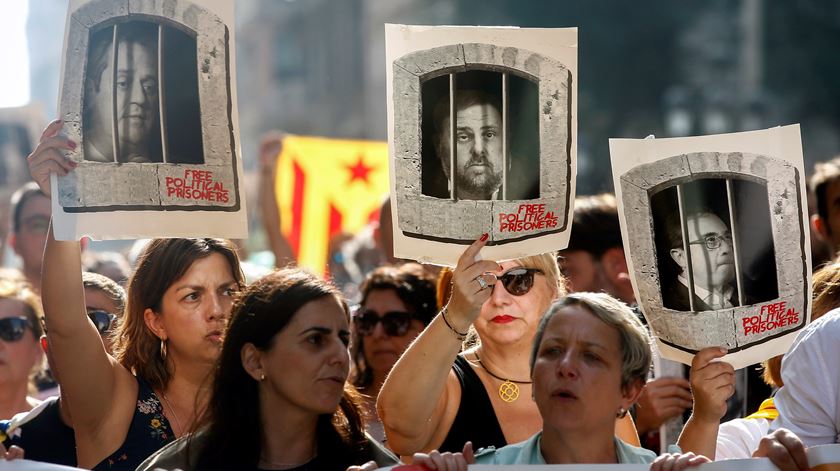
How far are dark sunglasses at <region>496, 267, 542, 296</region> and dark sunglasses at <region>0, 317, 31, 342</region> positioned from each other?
183cm

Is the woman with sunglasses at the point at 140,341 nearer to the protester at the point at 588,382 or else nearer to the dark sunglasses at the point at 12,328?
the dark sunglasses at the point at 12,328

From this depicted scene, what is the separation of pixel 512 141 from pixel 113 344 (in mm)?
1418

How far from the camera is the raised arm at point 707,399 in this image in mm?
3070

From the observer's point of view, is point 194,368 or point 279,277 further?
point 194,368

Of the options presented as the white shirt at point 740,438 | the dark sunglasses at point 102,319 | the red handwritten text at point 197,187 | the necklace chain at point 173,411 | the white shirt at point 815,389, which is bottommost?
the white shirt at point 740,438

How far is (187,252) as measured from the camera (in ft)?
12.7

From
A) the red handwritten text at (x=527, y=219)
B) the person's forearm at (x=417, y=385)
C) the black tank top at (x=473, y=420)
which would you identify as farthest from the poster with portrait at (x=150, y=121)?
the black tank top at (x=473, y=420)

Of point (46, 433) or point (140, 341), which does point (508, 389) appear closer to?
point (140, 341)

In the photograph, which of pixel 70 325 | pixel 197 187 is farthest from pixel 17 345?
pixel 197 187

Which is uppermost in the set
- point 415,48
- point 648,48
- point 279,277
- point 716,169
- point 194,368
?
point 648,48

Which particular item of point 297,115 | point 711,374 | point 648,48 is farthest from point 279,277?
point 297,115

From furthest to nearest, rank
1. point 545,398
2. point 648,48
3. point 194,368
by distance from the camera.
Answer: point 648,48 → point 194,368 → point 545,398

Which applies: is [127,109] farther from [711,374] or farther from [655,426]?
[655,426]

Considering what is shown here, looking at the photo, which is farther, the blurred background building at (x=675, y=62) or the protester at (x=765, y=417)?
the blurred background building at (x=675, y=62)
